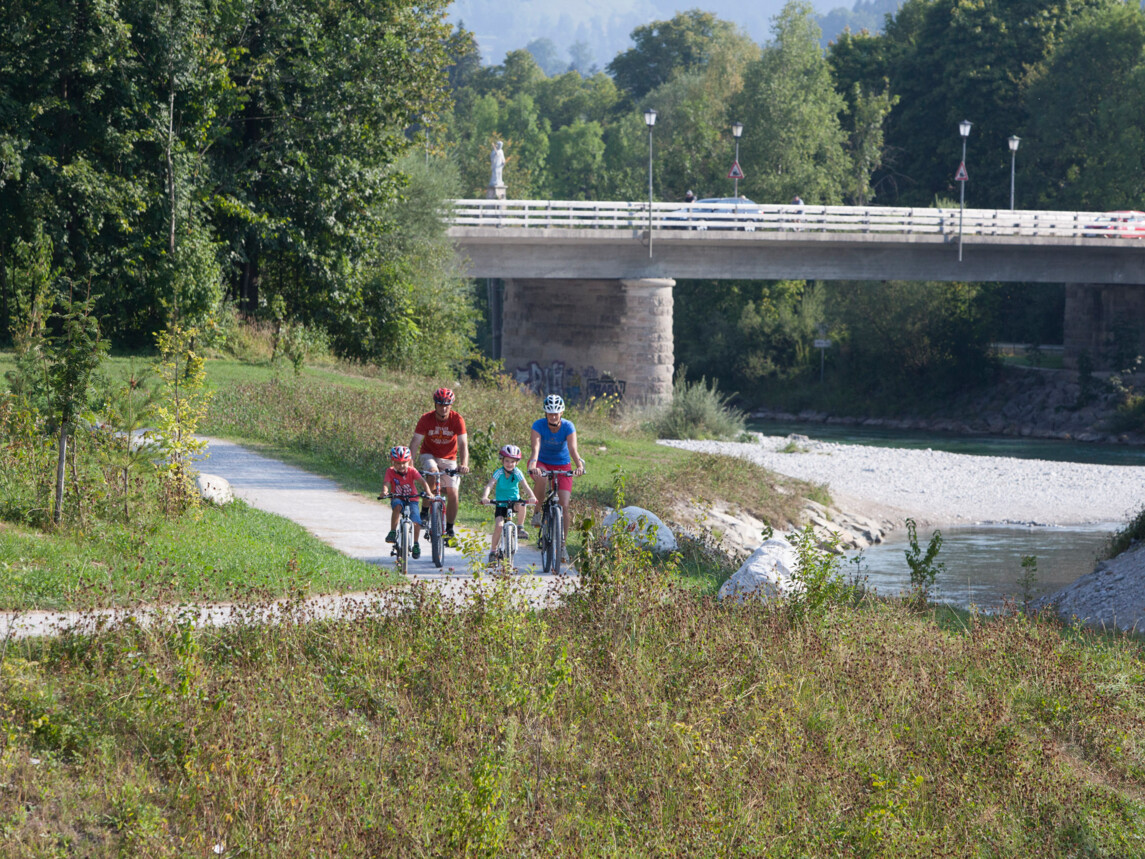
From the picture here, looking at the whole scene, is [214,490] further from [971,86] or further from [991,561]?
[971,86]

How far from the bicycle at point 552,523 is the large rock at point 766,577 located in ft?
5.31

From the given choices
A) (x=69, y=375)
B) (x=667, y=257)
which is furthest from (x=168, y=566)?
(x=667, y=257)

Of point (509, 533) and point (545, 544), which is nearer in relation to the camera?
point (509, 533)

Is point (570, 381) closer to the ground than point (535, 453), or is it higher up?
higher up

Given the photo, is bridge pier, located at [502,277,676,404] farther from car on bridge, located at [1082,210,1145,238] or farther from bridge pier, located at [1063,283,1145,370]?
bridge pier, located at [1063,283,1145,370]

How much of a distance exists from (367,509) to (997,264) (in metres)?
35.2

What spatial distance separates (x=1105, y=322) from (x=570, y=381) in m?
24.0

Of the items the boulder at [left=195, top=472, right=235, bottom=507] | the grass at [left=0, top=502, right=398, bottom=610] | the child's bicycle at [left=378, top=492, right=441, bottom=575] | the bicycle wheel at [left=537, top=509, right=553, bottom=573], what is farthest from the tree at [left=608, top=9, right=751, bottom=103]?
the grass at [left=0, top=502, right=398, bottom=610]

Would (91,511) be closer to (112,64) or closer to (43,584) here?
(43,584)

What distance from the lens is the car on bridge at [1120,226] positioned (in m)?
44.9

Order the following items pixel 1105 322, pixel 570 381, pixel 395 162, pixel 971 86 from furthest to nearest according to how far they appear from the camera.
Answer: pixel 971 86, pixel 1105 322, pixel 570 381, pixel 395 162

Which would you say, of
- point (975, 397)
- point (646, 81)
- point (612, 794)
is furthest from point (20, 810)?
point (646, 81)

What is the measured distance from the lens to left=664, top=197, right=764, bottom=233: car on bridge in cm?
4162

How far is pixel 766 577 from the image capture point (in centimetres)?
1155
